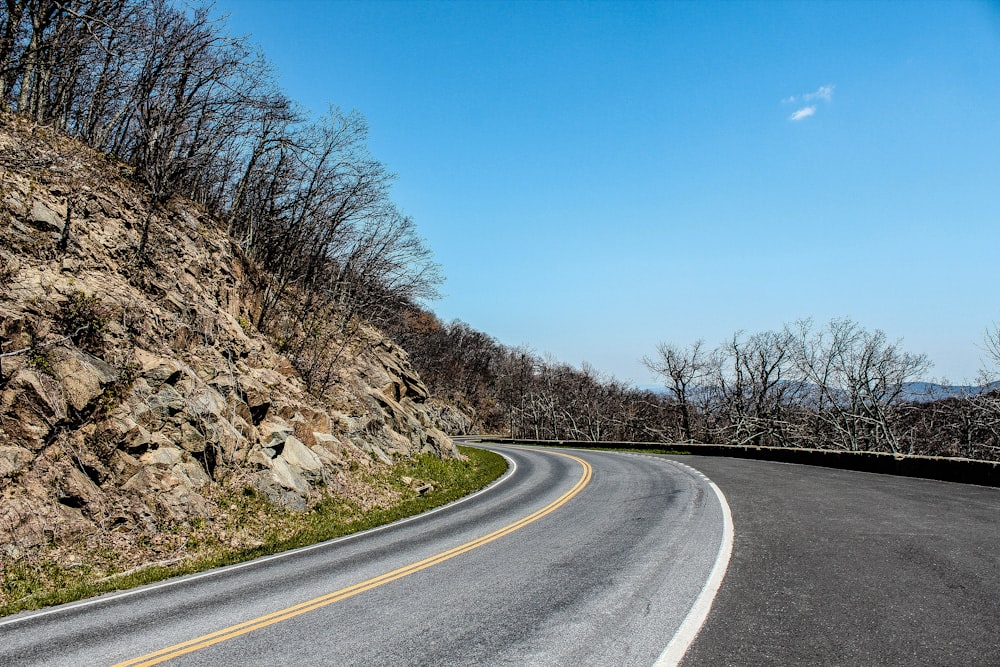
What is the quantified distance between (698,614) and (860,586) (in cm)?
225

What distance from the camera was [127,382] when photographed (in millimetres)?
11242

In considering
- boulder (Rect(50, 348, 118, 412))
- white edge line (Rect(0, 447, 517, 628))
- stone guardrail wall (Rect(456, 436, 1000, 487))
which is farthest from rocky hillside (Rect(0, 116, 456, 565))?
stone guardrail wall (Rect(456, 436, 1000, 487))

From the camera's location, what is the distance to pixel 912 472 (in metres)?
16.5

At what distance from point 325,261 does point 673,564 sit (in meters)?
24.3

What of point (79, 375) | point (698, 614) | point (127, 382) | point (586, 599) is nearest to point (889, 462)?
point (698, 614)

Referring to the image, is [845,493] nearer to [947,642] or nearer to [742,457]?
[947,642]

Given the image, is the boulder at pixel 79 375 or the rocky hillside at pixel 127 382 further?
the boulder at pixel 79 375

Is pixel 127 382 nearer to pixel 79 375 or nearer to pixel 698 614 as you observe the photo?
pixel 79 375

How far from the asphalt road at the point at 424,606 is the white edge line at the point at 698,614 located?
0.09 m

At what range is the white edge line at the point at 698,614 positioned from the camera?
456cm

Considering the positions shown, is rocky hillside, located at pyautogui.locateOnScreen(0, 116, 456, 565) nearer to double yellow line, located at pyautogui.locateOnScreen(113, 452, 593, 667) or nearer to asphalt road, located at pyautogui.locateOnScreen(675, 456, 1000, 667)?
double yellow line, located at pyautogui.locateOnScreen(113, 452, 593, 667)

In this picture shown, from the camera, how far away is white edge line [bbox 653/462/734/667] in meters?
4.56

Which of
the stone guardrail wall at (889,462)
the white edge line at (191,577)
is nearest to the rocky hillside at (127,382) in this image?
the white edge line at (191,577)

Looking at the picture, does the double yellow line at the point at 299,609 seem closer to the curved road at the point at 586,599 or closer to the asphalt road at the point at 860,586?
the curved road at the point at 586,599
